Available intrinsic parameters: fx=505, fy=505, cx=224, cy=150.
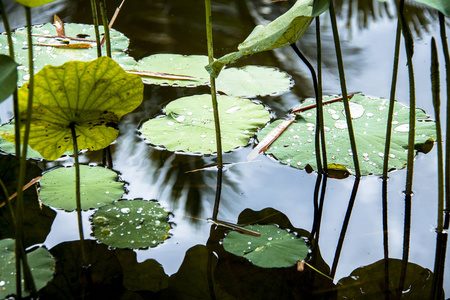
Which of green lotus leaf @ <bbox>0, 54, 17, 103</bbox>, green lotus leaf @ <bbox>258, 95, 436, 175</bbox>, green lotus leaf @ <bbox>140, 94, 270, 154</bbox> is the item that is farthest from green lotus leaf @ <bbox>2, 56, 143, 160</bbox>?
green lotus leaf @ <bbox>258, 95, 436, 175</bbox>

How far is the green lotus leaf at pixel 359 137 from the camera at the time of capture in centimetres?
157

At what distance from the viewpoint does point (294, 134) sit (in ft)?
5.54

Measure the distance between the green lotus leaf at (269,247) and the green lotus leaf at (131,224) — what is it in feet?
0.60

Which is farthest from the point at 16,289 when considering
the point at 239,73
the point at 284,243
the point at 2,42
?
the point at 2,42

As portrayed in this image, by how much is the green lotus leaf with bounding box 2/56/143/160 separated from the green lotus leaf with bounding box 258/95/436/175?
0.57 m

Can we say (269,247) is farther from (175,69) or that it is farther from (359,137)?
(175,69)

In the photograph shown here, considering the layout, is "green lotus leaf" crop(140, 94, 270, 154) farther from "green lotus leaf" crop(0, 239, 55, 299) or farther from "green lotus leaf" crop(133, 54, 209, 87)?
"green lotus leaf" crop(0, 239, 55, 299)

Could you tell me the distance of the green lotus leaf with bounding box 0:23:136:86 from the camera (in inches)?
81.1

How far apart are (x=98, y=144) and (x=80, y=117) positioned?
0.17 meters

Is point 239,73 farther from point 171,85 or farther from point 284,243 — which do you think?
point 284,243

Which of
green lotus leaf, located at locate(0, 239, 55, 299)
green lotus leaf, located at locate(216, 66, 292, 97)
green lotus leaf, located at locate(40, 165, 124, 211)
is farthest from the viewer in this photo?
green lotus leaf, located at locate(216, 66, 292, 97)

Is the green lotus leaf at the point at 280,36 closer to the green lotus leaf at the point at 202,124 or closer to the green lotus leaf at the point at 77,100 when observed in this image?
the green lotus leaf at the point at 77,100

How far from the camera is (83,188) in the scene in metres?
1.42

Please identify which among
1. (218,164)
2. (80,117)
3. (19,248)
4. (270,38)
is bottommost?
(218,164)
